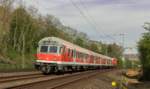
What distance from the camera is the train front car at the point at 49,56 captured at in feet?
105

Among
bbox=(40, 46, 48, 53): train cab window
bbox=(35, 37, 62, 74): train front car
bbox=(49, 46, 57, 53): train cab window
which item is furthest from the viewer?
bbox=(40, 46, 48, 53): train cab window

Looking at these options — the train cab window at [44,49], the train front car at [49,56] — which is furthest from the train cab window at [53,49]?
the train cab window at [44,49]

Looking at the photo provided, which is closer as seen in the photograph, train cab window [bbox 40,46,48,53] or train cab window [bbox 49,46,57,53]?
train cab window [bbox 49,46,57,53]

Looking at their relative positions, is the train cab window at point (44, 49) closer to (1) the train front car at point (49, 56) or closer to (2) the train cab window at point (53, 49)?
(1) the train front car at point (49, 56)

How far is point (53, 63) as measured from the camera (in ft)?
105

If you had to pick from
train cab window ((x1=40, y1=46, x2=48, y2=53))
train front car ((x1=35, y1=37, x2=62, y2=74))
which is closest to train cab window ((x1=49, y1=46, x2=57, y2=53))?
train front car ((x1=35, y1=37, x2=62, y2=74))

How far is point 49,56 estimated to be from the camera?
3244 cm

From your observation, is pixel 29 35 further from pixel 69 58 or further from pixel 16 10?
pixel 69 58

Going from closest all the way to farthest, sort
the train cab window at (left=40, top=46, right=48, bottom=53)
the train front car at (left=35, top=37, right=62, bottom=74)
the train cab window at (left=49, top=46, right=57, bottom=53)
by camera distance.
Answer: the train front car at (left=35, top=37, right=62, bottom=74)
the train cab window at (left=49, top=46, right=57, bottom=53)
the train cab window at (left=40, top=46, right=48, bottom=53)

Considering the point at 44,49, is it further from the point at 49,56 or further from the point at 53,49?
the point at 49,56

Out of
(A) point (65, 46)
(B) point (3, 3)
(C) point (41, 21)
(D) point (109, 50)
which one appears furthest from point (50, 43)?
(D) point (109, 50)

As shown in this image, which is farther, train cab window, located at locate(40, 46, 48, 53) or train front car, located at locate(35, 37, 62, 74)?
train cab window, located at locate(40, 46, 48, 53)

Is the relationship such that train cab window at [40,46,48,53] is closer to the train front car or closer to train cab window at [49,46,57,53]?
the train front car

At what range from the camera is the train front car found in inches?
1266
